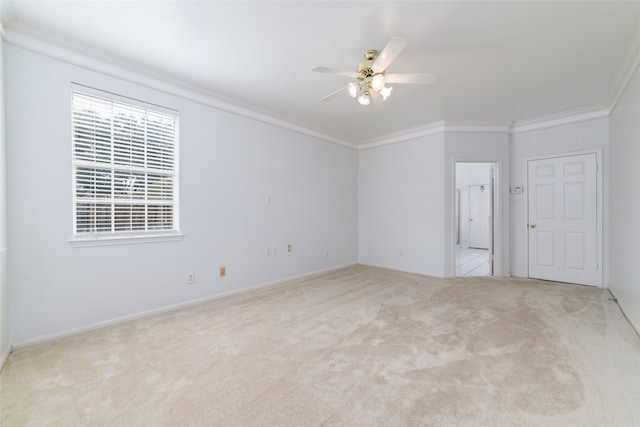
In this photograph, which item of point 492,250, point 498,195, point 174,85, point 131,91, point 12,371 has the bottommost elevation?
point 12,371

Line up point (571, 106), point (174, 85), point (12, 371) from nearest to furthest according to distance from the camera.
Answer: point (12, 371) < point (174, 85) < point (571, 106)

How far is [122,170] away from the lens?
2.86 metres

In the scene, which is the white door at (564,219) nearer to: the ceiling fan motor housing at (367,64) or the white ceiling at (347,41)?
the white ceiling at (347,41)

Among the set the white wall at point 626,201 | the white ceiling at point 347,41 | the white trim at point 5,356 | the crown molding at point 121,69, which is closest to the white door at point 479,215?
the white wall at point 626,201

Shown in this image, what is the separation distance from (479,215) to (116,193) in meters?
8.92

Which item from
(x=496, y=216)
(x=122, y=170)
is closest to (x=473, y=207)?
(x=496, y=216)

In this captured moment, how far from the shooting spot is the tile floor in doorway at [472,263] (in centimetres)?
512

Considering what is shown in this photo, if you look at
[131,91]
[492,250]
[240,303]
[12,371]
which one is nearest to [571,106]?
[492,250]

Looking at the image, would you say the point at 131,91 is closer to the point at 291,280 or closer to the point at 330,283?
the point at 291,280

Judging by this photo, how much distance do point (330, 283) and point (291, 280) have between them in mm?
654

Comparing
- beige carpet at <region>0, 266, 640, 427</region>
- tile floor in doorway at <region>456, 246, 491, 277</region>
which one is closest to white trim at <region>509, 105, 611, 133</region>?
tile floor in doorway at <region>456, 246, 491, 277</region>

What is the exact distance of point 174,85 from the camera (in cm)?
321

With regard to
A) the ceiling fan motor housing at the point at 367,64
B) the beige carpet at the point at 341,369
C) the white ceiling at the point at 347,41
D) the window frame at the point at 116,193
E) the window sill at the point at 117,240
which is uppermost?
the white ceiling at the point at 347,41

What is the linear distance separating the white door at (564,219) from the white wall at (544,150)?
0.10m
